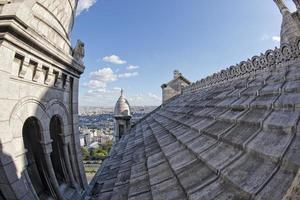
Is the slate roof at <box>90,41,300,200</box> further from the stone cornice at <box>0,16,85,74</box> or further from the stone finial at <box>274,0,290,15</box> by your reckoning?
the stone finial at <box>274,0,290,15</box>

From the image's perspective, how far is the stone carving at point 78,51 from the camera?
6049 millimetres

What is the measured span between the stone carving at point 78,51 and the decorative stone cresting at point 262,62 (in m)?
4.65

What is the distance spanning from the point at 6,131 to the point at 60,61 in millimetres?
2144

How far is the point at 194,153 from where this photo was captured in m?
3.23

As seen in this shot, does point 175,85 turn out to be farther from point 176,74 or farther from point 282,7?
point 282,7

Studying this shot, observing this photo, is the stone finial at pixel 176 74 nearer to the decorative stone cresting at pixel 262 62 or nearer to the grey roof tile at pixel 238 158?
the decorative stone cresting at pixel 262 62

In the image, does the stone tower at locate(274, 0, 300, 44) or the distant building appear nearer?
the stone tower at locate(274, 0, 300, 44)

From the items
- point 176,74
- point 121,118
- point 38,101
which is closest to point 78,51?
point 38,101

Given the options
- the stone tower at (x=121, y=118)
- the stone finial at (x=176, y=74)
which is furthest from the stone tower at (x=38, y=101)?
the stone finial at (x=176, y=74)

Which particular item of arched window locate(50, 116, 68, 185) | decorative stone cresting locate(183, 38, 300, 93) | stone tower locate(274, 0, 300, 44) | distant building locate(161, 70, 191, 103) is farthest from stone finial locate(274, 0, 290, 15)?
arched window locate(50, 116, 68, 185)

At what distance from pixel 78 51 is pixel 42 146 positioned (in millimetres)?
2957

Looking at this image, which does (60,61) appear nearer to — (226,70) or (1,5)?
(1,5)

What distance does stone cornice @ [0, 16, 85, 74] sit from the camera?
10.2 ft

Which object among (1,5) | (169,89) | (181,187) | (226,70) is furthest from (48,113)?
(169,89)
